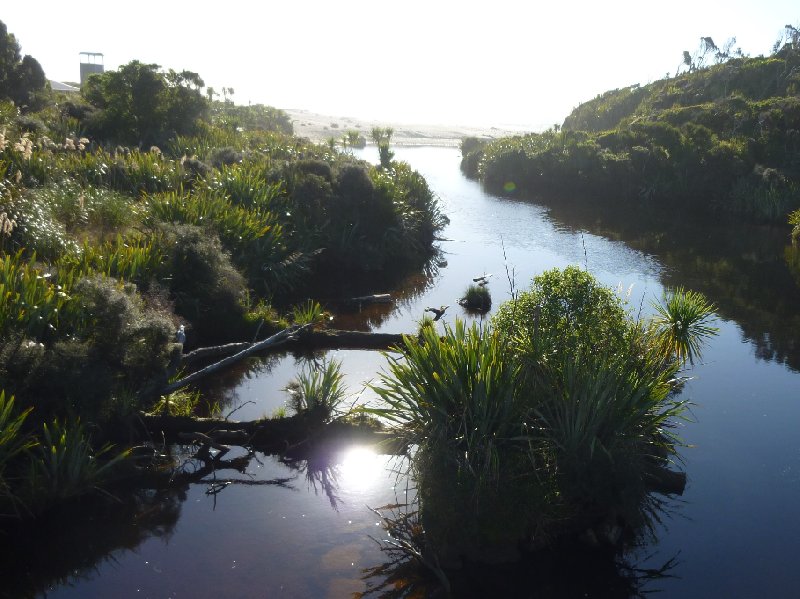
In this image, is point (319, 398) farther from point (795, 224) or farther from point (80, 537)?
point (795, 224)

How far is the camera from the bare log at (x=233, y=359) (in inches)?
388

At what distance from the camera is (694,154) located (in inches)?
1457

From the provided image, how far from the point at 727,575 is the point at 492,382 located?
10.4 feet

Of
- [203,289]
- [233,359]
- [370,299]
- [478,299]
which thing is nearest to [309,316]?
[203,289]

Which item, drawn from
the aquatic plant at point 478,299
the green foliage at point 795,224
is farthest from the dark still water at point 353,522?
the green foliage at point 795,224

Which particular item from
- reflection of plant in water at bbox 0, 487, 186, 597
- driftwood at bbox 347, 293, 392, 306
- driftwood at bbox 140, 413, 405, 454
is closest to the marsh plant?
driftwood at bbox 140, 413, 405, 454

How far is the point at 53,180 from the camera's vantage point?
17141 millimetres

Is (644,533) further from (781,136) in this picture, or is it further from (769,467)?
(781,136)

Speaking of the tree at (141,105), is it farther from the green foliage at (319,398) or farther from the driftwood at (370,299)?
the green foliage at (319,398)

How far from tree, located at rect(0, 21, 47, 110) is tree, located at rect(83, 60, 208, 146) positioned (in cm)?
198

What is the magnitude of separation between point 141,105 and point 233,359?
2046 centimetres

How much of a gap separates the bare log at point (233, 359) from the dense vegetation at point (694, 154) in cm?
2615

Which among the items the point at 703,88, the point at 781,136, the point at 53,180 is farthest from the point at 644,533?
the point at 703,88

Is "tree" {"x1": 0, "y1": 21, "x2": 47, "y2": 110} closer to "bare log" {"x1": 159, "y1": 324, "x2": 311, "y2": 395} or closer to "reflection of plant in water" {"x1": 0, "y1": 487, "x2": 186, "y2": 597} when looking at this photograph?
"bare log" {"x1": 159, "y1": 324, "x2": 311, "y2": 395}
